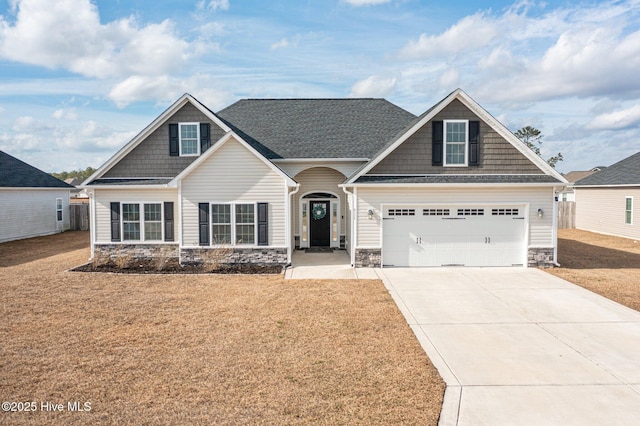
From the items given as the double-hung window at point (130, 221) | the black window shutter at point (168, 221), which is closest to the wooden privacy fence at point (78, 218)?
the double-hung window at point (130, 221)

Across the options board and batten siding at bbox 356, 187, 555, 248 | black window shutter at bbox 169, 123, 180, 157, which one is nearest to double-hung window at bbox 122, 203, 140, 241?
black window shutter at bbox 169, 123, 180, 157

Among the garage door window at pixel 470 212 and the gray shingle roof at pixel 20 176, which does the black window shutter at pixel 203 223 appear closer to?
the garage door window at pixel 470 212

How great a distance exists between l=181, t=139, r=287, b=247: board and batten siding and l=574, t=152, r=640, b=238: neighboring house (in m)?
18.9

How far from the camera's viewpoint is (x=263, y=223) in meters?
14.6

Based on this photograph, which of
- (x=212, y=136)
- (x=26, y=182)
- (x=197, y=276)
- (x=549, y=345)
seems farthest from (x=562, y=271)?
(x=26, y=182)

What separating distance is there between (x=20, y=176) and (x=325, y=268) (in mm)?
19460

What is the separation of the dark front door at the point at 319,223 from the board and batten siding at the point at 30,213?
16.0 metres

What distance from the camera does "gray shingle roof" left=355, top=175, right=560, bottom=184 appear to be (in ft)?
46.5

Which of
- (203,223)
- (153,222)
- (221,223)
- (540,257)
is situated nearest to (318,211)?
(221,223)

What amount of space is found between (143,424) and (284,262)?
9.80 m

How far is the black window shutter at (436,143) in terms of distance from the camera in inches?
567

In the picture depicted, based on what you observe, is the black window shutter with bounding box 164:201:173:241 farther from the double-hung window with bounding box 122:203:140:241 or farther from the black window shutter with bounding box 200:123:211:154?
the black window shutter with bounding box 200:123:211:154

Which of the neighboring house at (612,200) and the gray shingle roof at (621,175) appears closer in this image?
the neighboring house at (612,200)

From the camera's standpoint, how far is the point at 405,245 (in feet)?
47.9
